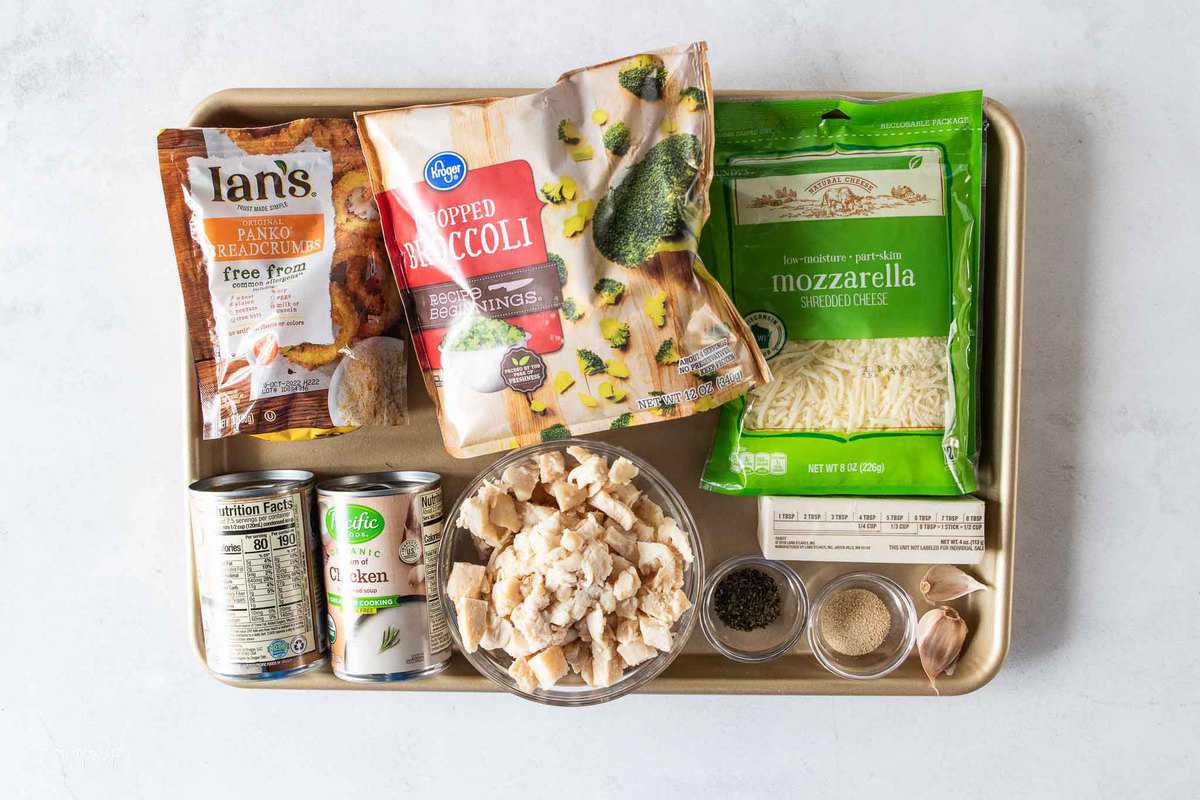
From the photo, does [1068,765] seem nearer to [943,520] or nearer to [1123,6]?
[943,520]

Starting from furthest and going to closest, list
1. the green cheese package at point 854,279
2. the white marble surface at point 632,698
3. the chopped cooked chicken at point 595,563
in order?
the white marble surface at point 632,698
the green cheese package at point 854,279
the chopped cooked chicken at point 595,563

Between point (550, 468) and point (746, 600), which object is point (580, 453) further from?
point (746, 600)

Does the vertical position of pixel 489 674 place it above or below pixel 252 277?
below

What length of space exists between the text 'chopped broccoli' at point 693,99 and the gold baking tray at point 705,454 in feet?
0.47

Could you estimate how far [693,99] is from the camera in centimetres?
110

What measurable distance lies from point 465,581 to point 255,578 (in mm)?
305

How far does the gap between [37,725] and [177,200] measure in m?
0.98

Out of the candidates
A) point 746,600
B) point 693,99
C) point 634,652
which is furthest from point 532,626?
point 693,99

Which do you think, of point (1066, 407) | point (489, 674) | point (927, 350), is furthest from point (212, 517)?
point (1066, 407)

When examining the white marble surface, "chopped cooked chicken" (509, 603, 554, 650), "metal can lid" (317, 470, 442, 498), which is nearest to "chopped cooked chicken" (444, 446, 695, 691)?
"chopped cooked chicken" (509, 603, 554, 650)

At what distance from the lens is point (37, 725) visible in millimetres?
1406

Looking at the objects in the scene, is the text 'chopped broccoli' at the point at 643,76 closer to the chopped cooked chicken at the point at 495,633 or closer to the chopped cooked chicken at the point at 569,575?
the chopped cooked chicken at the point at 569,575

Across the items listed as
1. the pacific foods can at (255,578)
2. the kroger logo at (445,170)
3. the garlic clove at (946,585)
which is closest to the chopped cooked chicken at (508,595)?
→ the pacific foods can at (255,578)

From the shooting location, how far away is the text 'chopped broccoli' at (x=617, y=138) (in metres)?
1.09
